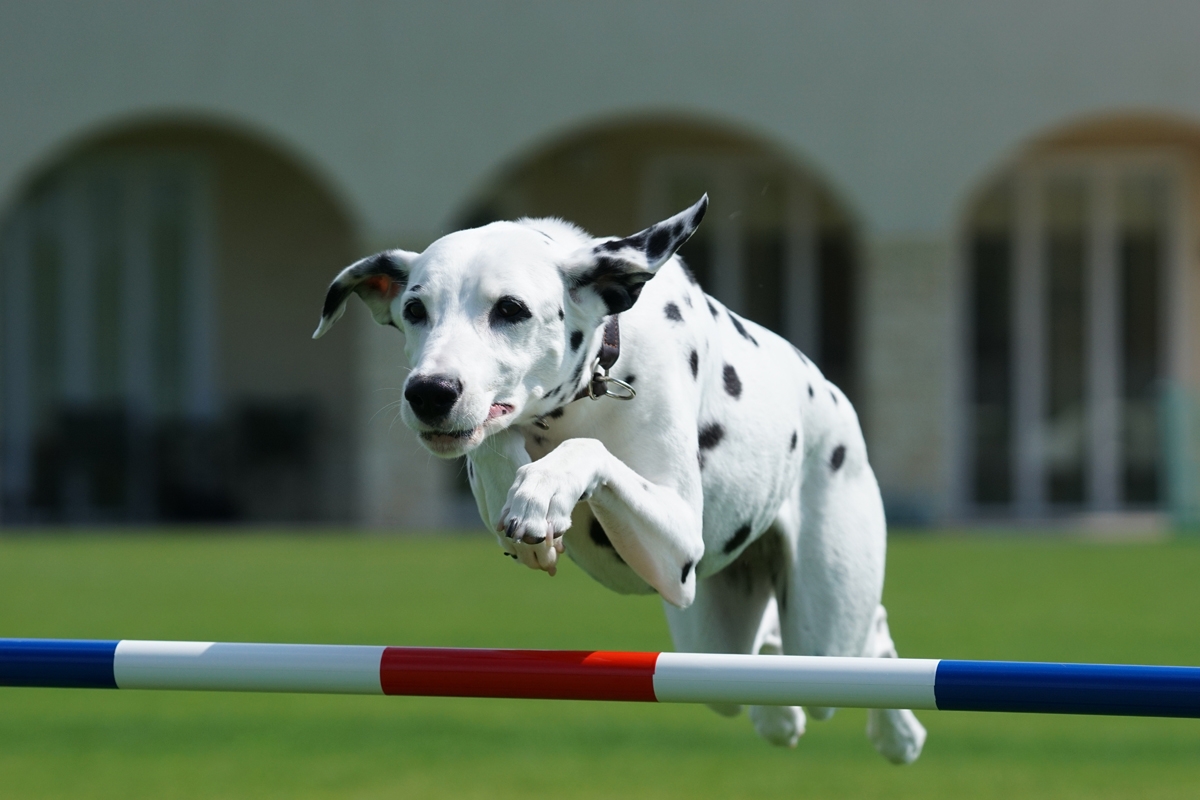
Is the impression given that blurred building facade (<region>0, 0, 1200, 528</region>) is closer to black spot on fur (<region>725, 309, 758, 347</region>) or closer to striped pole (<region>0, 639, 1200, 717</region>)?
black spot on fur (<region>725, 309, 758, 347</region>)

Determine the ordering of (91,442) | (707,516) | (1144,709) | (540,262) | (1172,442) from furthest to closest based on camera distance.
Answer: (91,442), (1172,442), (707,516), (540,262), (1144,709)

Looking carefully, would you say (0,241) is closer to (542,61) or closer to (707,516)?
(542,61)

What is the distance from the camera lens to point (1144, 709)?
316 cm

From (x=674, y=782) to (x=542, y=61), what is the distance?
37.6ft

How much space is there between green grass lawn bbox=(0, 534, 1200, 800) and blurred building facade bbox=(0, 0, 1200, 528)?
363 cm

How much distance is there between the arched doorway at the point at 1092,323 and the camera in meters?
19.5

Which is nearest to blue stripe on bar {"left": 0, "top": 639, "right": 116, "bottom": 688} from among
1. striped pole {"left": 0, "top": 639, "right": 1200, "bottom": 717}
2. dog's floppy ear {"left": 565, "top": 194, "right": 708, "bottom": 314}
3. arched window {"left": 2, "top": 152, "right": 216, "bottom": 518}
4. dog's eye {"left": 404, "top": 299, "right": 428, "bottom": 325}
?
striped pole {"left": 0, "top": 639, "right": 1200, "bottom": 717}

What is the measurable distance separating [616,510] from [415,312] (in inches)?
22.0

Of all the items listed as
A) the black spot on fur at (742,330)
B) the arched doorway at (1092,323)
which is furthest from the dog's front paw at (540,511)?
the arched doorway at (1092,323)

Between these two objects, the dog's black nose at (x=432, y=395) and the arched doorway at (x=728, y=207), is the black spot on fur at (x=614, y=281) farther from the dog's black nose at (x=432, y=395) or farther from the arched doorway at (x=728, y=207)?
the arched doorway at (x=728, y=207)

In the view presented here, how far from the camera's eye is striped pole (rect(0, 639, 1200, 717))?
3172 millimetres

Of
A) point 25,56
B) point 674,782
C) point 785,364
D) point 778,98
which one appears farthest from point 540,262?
point 25,56

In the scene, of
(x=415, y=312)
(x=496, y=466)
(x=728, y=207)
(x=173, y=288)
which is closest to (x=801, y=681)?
(x=496, y=466)

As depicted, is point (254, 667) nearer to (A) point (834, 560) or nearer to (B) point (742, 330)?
(B) point (742, 330)
